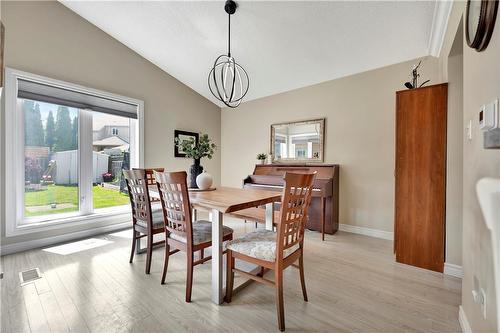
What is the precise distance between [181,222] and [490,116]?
1.92 metres

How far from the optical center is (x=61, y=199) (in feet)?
10.6

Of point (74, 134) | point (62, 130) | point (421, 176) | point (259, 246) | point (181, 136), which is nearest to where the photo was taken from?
point (259, 246)

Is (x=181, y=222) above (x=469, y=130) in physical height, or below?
below

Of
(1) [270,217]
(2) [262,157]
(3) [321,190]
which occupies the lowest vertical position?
(1) [270,217]

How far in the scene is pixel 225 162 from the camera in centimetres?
536

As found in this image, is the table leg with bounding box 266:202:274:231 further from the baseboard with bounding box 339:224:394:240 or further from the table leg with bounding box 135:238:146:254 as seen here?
the baseboard with bounding box 339:224:394:240

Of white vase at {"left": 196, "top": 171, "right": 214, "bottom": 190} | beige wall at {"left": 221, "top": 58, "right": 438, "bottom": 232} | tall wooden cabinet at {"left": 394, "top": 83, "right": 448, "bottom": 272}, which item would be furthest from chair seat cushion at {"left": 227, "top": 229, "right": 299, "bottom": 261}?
beige wall at {"left": 221, "top": 58, "right": 438, "bottom": 232}

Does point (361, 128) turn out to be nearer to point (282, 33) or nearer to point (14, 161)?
point (282, 33)

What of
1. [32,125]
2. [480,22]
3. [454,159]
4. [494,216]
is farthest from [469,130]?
[32,125]

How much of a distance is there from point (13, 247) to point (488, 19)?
451 cm

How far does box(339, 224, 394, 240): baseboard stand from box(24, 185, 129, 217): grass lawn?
376cm

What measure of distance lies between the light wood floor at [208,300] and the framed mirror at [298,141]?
1.88 m

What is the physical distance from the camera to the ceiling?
2.41 m

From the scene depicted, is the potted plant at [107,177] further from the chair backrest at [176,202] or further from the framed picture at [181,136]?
the chair backrest at [176,202]
